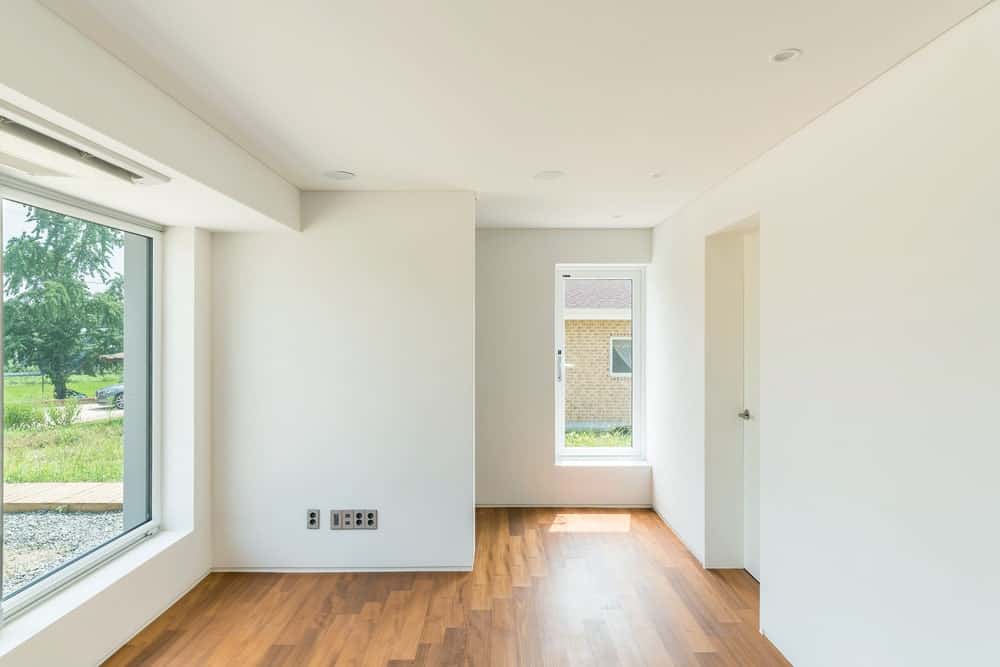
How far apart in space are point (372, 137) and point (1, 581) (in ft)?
7.81


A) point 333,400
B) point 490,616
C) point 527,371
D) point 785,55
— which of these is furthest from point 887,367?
point 527,371

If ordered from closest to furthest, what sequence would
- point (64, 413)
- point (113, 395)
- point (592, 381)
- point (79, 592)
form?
point (79, 592)
point (64, 413)
point (113, 395)
point (592, 381)

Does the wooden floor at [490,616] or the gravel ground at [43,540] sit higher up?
the gravel ground at [43,540]

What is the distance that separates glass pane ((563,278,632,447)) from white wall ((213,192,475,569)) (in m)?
1.76

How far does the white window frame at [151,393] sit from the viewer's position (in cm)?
222

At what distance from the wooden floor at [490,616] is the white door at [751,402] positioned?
230 mm

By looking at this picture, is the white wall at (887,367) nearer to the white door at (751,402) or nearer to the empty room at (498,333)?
the empty room at (498,333)

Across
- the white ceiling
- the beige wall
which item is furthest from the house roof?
the white ceiling

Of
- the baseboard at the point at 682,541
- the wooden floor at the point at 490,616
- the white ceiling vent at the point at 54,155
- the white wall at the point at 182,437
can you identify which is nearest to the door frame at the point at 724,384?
the baseboard at the point at 682,541

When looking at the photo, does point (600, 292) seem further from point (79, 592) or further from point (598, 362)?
point (79, 592)

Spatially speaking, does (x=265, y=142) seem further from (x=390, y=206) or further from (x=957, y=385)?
(x=957, y=385)

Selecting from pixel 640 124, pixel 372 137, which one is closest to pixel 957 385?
pixel 640 124

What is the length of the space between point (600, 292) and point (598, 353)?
0.57m

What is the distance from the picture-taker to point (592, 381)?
4969mm
